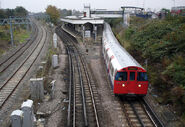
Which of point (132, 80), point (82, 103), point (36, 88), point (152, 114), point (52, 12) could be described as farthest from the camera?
point (52, 12)

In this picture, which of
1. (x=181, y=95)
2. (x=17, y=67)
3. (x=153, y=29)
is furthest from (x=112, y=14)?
(x=181, y=95)

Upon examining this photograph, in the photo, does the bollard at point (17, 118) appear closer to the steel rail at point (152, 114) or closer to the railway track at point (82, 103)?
the railway track at point (82, 103)

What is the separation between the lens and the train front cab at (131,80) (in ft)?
35.3

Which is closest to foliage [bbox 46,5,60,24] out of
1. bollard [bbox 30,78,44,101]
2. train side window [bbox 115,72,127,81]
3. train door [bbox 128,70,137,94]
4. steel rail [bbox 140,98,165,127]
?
bollard [bbox 30,78,44,101]

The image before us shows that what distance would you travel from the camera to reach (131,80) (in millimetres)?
10844

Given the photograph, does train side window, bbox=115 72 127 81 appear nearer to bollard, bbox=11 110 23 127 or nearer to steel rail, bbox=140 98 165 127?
steel rail, bbox=140 98 165 127

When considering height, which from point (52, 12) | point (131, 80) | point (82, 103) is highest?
point (52, 12)

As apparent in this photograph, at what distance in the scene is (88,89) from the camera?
1364cm

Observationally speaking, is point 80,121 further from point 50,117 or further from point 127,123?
point 127,123

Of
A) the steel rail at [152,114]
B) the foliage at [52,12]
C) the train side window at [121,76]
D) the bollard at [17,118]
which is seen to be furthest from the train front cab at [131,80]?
the foliage at [52,12]

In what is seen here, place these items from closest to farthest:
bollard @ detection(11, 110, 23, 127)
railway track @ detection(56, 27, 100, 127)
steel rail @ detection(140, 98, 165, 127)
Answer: bollard @ detection(11, 110, 23, 127), steel rail @ detection(140, 98, 165, 127), railway track @ detection(56, 27, 100, 127)

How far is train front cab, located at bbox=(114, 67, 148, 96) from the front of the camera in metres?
10.8

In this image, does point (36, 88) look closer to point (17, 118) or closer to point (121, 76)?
point (17, 118)

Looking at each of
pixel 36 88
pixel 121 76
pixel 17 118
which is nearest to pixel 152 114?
pixel 121 76
